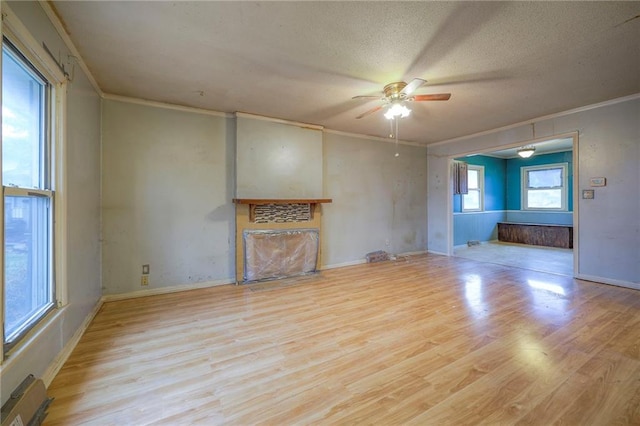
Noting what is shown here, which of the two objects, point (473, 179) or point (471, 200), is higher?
point (473, 179)

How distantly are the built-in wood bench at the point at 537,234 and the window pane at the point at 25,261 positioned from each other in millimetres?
9097

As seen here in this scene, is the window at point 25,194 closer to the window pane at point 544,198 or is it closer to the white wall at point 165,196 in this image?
the white wall at point 165,196

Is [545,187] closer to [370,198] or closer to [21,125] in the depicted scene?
[370,198]

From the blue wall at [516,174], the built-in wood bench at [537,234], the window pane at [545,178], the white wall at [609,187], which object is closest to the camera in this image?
the white wall at [609,187]

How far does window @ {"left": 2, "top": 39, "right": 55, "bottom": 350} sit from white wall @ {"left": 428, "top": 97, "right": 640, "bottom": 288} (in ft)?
19.0

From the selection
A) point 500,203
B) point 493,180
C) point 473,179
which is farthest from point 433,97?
point 500,203

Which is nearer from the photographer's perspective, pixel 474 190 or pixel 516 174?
pixel 474 190

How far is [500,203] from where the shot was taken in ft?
26.2

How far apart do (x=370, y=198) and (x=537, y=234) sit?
5071 millimetres

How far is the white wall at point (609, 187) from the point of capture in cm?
338

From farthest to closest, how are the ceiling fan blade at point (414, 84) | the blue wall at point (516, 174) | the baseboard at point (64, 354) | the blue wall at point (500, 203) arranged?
the blue wall at point (516, 174), the blue wall at point (500, 203), the ceiling fan blade at point (414, 84), the baseboard at point (64, 354)

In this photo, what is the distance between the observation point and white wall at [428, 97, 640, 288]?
133 inches

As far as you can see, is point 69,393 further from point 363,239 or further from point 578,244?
point 578,244

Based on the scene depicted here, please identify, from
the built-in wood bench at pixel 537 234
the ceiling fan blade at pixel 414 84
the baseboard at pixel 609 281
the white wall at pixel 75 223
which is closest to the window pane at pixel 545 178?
the built-in wood bench at pixel 537 234
